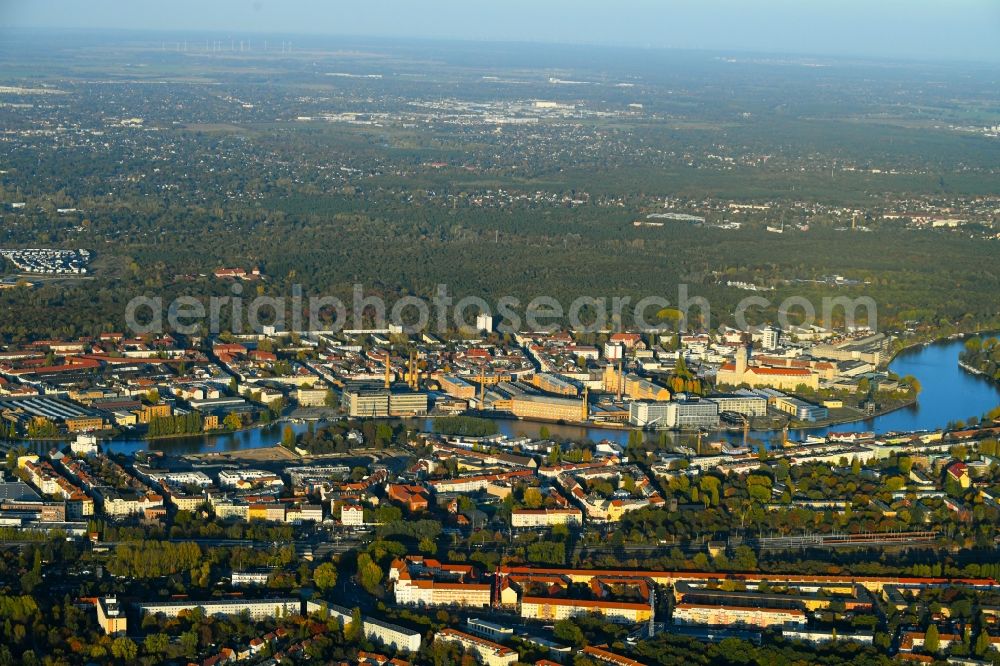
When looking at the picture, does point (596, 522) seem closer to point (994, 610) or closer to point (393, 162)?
point (994, 610)

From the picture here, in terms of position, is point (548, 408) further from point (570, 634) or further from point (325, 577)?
point (570, 634)

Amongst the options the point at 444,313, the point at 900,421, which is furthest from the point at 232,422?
the point at 900,421

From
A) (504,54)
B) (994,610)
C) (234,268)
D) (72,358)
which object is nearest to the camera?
(994,610)

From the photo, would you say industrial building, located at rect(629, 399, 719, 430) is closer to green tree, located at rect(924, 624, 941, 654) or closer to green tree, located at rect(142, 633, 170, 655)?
green tree, located at rect(924, 624, 941, 654)

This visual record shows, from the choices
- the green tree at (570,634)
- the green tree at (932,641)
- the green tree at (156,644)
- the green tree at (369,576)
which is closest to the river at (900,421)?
the green tree at (369,576)

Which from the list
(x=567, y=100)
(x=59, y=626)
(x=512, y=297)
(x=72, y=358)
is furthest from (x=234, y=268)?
(x=567, y=100)

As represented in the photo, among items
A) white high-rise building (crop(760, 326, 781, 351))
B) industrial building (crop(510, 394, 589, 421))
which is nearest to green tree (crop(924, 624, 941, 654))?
industrial building (crop(510, 394, 589, 421))

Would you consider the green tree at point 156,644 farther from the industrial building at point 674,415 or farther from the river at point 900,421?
the industrial building at point 674,415
